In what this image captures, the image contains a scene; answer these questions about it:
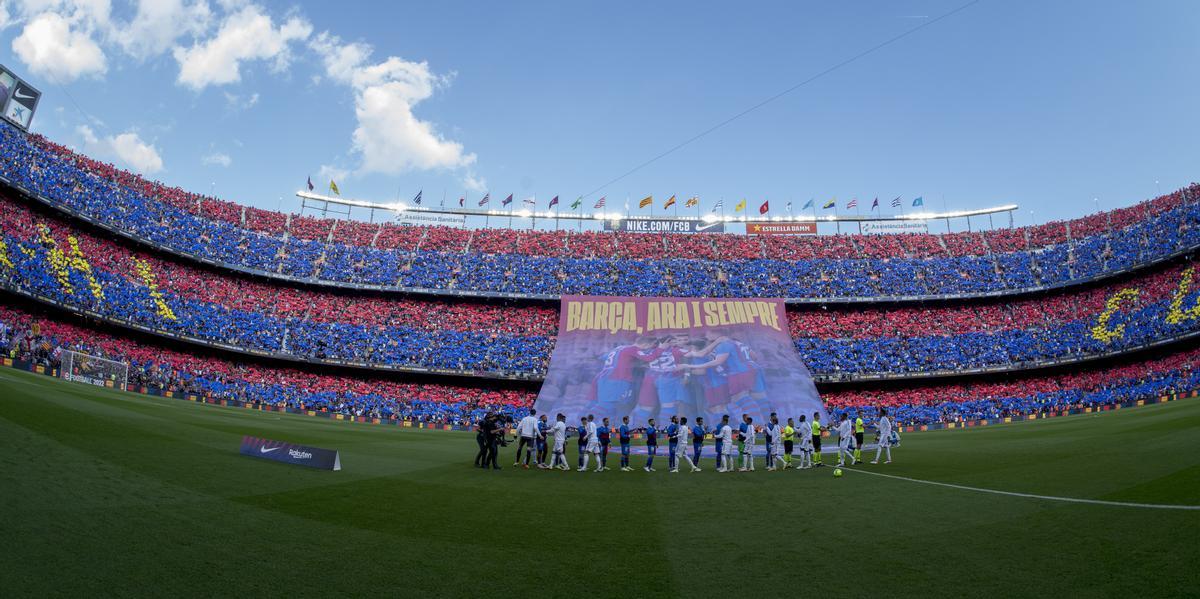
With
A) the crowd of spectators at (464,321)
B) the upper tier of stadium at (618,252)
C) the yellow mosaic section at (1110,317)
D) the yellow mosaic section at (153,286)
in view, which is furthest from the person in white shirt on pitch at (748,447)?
the yellow mosaic section at (153,286)

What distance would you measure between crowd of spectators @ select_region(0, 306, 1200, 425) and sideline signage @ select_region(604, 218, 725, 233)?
21.7 m

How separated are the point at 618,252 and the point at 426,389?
72.1 feet

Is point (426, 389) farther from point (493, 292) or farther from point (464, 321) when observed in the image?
point (493, 292)

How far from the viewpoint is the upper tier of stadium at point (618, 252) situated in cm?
4506

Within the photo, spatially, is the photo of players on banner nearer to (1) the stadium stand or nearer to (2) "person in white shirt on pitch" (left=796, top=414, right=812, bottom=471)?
(2) "person in white shirt on pitch" (left=796, top=414, right=812, bottom=471)

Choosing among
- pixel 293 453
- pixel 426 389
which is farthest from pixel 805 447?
pixel 426 389

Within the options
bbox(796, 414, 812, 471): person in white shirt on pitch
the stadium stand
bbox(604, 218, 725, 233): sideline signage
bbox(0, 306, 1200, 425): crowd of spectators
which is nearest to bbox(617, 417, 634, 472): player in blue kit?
bbox(796, 414, 812, 471): person in white shirt on pitch

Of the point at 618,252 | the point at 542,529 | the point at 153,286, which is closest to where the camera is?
the point at 542,529

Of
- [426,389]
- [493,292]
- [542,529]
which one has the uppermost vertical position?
[493,292]

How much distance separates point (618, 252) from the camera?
59500 millimetres

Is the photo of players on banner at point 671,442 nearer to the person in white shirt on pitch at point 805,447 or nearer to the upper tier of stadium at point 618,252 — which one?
the person in white shirt on pitch at point 805,447

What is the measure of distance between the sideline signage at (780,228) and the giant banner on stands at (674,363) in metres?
16.0

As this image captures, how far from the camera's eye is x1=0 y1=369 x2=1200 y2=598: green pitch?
6301 millimetres

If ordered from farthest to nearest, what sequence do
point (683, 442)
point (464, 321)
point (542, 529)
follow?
point (464, 321) → point (683, 442) → point (542, 529)
